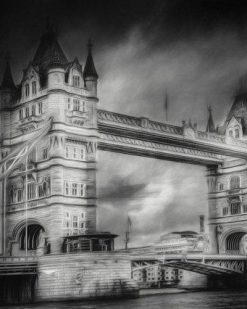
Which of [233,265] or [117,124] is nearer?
[117,124]

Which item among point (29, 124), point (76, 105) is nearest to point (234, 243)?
point (76, 105)

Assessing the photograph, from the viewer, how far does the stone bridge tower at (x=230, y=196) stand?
1866cm

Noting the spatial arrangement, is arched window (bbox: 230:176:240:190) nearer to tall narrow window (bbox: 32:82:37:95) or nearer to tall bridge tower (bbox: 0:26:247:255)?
tall bridge tower (bbox: 0:26:247:255)

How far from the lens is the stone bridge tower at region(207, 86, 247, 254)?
18656 mm

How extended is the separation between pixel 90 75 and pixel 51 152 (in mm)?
1944

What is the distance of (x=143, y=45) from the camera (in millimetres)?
15523

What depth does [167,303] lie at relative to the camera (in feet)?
48.9

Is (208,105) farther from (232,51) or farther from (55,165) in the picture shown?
(55,165)

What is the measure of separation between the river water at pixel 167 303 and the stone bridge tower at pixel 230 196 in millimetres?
3165

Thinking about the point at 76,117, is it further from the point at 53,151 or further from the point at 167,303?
the point at 167,303

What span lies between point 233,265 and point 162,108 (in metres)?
5.43

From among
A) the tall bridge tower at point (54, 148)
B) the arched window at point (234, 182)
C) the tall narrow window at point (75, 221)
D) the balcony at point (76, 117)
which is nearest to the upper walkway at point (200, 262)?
the tall bridge tower at point (54, 148)

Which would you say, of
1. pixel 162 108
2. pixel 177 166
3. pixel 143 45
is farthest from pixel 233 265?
pixel 143 45

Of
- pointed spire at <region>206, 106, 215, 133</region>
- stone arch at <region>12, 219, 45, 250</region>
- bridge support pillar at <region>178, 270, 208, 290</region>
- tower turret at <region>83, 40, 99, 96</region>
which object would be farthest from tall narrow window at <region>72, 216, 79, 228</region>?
bridge support pillar at <region>178, 270, 208, 290</region>
